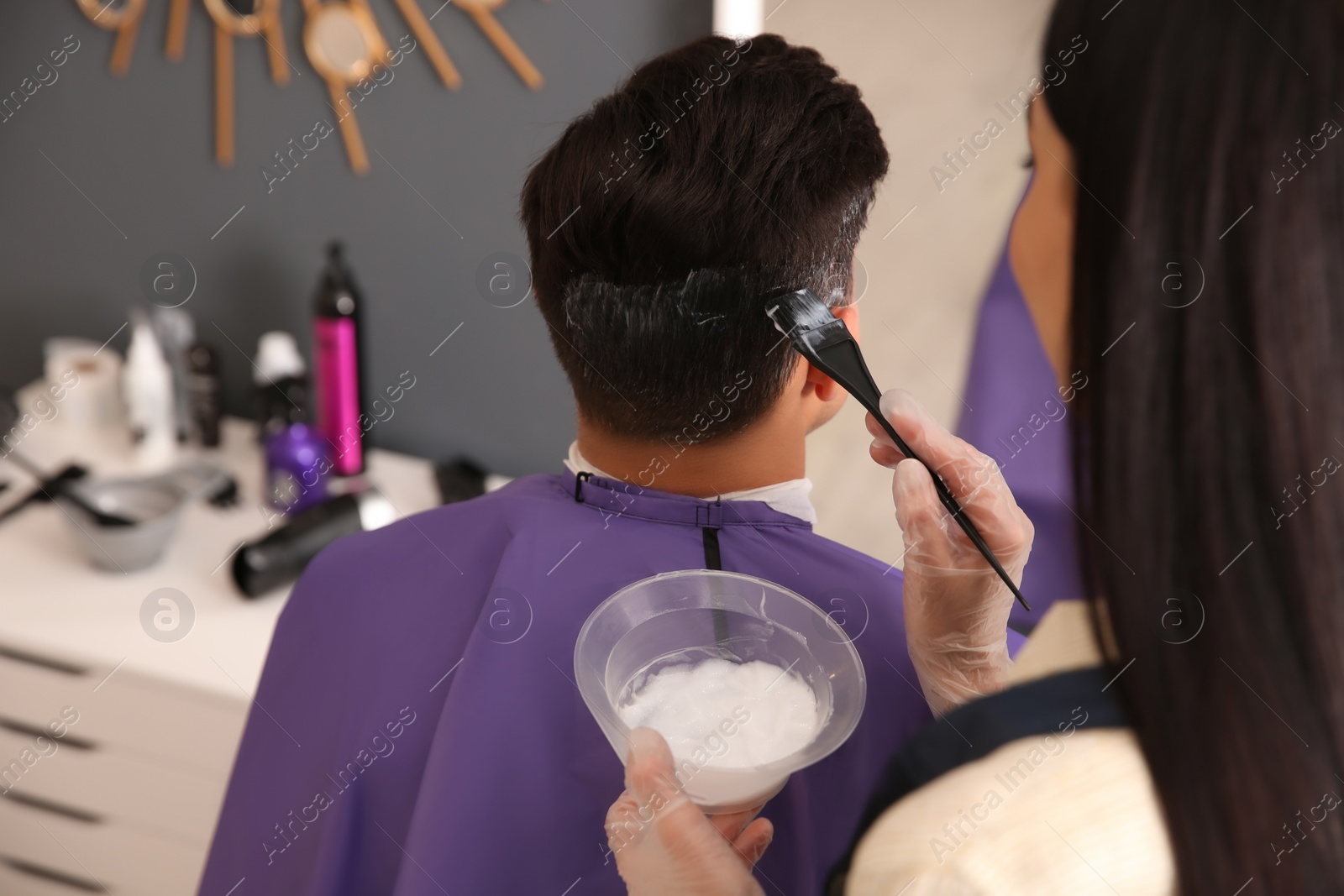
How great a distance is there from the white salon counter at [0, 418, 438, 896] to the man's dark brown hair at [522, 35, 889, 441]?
3.58 ft

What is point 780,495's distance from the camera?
3.86 ft

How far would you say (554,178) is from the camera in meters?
1.10

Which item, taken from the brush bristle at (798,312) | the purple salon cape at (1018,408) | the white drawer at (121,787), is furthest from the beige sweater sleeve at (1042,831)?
the white drawer at (121,787)

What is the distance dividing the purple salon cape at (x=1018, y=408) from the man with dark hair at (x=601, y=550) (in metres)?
0.40

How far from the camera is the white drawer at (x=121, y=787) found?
1.88m

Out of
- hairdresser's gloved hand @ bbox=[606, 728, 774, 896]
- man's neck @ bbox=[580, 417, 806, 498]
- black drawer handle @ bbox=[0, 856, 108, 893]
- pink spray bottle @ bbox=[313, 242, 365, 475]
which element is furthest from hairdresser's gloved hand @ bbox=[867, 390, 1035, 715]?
black drawer handle @ bbox=[0, 856, 108, 893]

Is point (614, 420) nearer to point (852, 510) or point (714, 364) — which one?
point (714, 364)

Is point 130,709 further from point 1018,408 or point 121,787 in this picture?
point 1018,408

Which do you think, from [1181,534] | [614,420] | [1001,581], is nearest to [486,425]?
[614,420]

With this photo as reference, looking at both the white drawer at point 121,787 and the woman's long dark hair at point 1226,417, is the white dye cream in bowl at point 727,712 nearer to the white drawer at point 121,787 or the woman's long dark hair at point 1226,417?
the woman's long dark hair at point 1226,417

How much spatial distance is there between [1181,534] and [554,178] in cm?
79

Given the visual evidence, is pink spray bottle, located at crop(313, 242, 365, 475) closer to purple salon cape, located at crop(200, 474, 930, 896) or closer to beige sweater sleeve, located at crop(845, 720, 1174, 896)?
purple salon cape, located at crop(200, 474, 930, 896)

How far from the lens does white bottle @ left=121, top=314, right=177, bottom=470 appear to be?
2201 millimetres

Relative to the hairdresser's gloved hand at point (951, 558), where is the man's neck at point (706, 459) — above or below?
above
